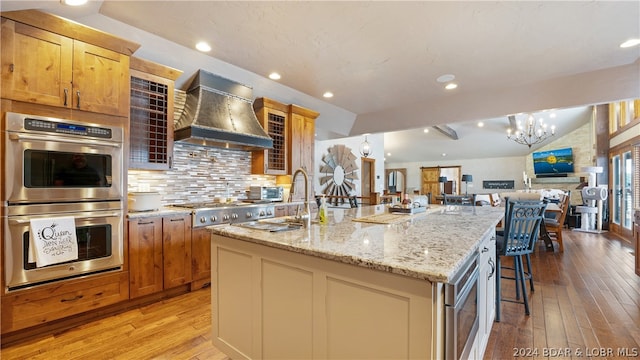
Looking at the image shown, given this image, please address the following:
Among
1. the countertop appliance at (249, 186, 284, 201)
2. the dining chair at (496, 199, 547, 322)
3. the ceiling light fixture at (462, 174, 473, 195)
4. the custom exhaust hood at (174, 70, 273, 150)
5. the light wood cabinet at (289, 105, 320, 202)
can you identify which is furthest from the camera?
the ceiling light fixture at (462, 174, 473, 195)

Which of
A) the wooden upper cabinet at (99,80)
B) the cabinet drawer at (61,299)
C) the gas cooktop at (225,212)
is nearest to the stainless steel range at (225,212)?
the gas cooktop at (225,212)

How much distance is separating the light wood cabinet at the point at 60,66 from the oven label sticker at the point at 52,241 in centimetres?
86

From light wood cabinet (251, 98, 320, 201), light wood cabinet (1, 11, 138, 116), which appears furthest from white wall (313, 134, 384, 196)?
light wood cabinet (1, 11, 138, 116)

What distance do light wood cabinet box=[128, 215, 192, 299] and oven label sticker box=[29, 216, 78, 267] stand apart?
40 cm

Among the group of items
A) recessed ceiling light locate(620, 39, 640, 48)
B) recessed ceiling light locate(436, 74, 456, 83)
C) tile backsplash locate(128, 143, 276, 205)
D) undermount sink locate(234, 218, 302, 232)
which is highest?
recessed ceiling light locate(620, 39, 640, 48)

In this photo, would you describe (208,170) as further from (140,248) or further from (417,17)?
(417,17)

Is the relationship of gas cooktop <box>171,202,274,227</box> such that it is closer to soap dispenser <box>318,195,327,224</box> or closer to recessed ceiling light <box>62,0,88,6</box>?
soap dispenser <box>318,195,327,224</box>

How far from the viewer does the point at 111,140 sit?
2271mm

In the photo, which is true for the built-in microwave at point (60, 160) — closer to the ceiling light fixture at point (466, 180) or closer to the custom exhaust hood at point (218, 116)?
the custom exhaust hood at point (218, 116)

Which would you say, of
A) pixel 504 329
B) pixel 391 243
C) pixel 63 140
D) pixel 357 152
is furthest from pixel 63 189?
pixel 357 152

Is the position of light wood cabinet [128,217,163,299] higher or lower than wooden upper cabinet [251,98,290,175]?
lower

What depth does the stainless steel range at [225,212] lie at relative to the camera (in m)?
2.88

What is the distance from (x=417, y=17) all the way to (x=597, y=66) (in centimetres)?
263

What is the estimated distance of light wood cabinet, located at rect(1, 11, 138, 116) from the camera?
188 centimetres
